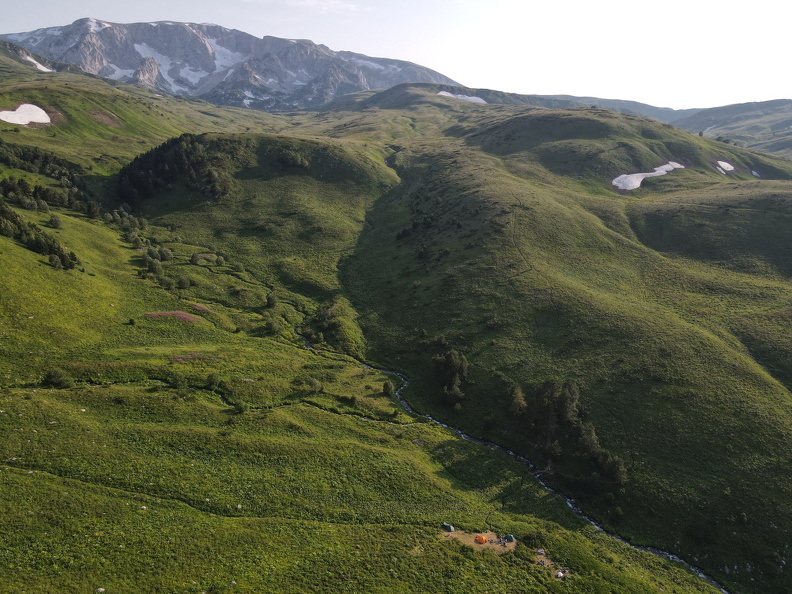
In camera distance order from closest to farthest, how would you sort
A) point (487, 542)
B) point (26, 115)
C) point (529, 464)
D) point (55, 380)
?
point (487, 542)
point (55, 380)
point (529, 464)
point (26, 115)

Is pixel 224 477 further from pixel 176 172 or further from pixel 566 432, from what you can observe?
pixel 176 172

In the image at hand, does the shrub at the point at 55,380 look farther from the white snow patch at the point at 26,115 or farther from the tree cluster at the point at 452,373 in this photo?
the white snow patch at the point at 26,115

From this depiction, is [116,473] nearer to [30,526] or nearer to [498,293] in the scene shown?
[30,526]

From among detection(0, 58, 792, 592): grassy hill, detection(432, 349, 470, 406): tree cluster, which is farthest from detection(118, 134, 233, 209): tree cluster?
detection(432, 349, 470, 406): tree cluster

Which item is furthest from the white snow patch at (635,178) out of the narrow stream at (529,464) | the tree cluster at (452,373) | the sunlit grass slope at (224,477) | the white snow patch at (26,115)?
the white snow patch at (26,115)

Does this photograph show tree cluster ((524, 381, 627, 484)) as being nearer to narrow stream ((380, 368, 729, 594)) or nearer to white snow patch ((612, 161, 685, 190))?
narrow stream ((380, 368, 729, 594))

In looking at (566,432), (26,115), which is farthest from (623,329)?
(26,115)
